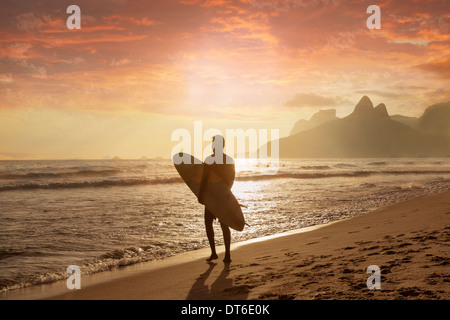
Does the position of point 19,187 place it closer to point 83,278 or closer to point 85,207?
point 85,207

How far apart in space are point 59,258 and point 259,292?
15.6ft

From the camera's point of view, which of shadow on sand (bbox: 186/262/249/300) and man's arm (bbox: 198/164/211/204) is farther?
man's arm (bbox: 198/164/211/204)

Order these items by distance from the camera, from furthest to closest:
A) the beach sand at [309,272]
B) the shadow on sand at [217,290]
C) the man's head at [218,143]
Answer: the man's head at [218,143], the shadow on sand at [217,290], the beach sand at [309,272]

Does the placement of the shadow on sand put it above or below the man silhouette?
below

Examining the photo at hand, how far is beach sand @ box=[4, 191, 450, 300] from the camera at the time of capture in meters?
4.49

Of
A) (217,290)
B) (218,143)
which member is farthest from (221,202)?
(217,290)

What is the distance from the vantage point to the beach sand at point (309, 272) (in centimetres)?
449

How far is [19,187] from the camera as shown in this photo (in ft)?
94.8

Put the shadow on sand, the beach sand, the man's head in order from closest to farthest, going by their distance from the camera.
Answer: the beach sand, the shadow on sand, the man's head

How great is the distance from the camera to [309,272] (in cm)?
551

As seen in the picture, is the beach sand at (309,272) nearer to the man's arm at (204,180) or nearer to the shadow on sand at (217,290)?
the shadow on sand at (217,290)

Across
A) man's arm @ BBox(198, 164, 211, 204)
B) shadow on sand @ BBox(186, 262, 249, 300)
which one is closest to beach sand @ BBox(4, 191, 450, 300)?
shadow on sand @ BBox(186, 262, 249, 300)

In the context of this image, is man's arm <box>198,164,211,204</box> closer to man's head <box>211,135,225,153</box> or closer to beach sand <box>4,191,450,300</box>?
man's head <box>211,135,225,153</box>

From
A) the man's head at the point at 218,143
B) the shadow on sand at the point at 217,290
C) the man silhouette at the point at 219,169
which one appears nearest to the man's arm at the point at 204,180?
the man silhouette at the point at 219,169
